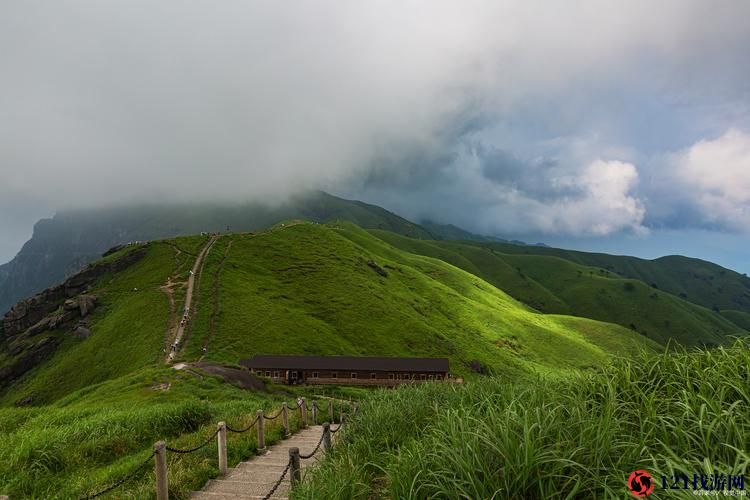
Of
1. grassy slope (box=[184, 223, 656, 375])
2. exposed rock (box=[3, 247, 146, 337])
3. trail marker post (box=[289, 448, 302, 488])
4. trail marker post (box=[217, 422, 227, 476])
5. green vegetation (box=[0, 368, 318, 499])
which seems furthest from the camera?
exposed rock (box=[3, 247, 146, 337])

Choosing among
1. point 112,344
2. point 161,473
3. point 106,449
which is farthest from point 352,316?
point 161,473

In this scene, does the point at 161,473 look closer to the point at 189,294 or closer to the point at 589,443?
the point at 589,443

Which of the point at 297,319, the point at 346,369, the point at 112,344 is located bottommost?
the point at 346,369

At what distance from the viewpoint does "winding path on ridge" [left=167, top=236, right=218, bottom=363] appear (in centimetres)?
6184

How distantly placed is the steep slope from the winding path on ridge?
1488 mm

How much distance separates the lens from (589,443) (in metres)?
5.34

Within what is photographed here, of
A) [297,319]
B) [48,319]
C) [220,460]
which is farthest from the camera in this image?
[48,319]

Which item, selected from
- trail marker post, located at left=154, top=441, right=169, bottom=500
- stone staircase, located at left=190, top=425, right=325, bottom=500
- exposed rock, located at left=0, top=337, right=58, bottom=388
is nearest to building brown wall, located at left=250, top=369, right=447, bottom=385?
stone staircase, located at left=190, top=425, right=325, bottom=500

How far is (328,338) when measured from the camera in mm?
80562

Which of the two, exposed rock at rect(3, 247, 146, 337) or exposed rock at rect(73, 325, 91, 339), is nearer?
exposed rock at rect(73, 325, 91, 339)

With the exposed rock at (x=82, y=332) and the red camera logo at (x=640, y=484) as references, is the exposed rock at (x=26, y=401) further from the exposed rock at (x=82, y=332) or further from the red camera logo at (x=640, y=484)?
the red camera logo at (x=640, y=484)

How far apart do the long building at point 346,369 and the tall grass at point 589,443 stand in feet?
194

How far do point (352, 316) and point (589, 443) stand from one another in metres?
87.2

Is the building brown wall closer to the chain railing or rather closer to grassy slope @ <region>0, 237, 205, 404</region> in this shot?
grassy slope @ <region>0, 237, 205, 404</region>
